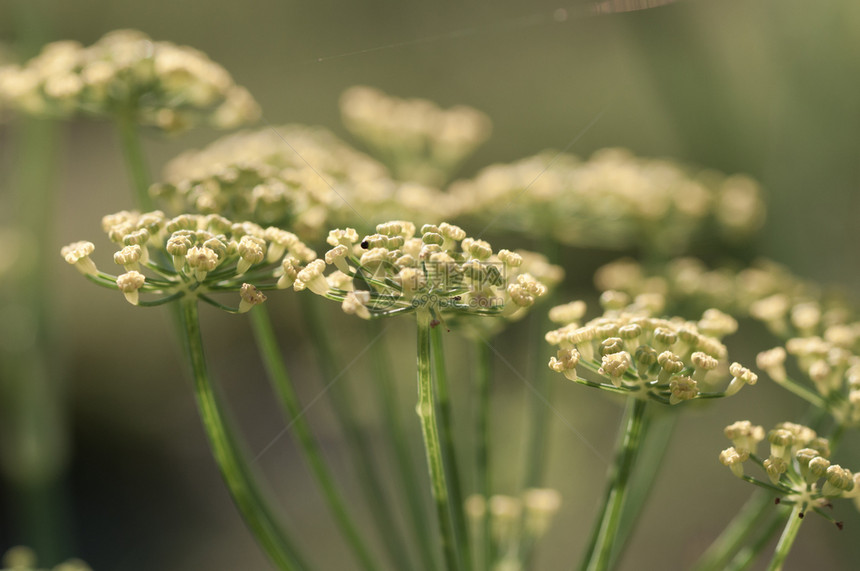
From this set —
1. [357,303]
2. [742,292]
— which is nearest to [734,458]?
[357,303]

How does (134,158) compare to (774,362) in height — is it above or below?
above

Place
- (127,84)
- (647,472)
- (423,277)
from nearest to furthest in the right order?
1. (423,277)
2. (127,84)
3. (647,472)

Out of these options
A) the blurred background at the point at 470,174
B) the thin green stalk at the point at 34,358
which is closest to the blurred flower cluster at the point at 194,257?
the blurred background at the point at 470,174

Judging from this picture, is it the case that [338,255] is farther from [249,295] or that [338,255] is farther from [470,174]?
[470,174]

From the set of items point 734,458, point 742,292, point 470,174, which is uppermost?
point 734,458

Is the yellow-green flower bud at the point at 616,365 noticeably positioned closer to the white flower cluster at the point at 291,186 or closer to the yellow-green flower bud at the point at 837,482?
the yellow-green flower bud at the point at 837,482

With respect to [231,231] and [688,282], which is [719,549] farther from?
[231,231]

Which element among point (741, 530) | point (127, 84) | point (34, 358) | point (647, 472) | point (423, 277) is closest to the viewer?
point (423, 277)

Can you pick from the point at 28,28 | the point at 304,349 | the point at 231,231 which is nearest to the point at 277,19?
the point at 304,349
